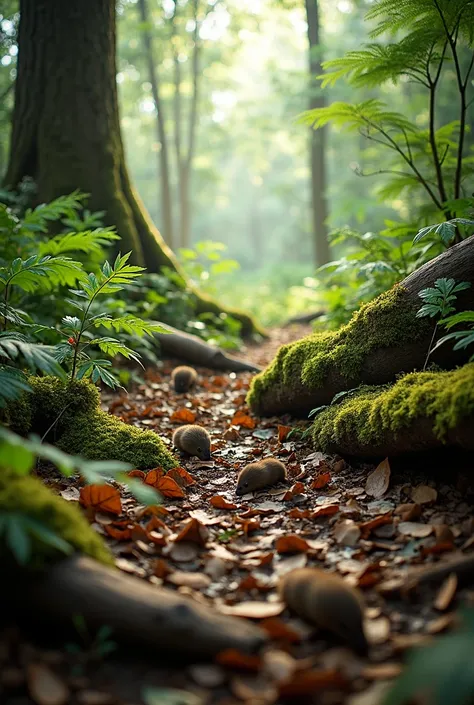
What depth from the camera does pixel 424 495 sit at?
2736 mm

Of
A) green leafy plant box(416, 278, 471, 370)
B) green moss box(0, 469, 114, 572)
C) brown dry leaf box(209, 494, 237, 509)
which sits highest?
green leafy plant box(416, 278, 471, 370)

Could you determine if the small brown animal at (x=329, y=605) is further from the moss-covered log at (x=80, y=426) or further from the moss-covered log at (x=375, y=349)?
the moss-covered log at (x=375, y=349)

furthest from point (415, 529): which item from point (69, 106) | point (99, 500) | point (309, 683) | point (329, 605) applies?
point (69, 106)

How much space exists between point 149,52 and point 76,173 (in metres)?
10.1

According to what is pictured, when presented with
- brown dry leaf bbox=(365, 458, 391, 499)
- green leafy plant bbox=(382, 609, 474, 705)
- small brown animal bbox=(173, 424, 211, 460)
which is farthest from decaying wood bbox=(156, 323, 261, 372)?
green leafy plant bbox=(382, 609, 474, 705)

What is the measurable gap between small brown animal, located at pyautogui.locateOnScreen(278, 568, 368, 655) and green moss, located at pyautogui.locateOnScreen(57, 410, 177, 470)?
1551mm

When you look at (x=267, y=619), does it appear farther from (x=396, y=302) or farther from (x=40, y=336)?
(x=40, y=336)

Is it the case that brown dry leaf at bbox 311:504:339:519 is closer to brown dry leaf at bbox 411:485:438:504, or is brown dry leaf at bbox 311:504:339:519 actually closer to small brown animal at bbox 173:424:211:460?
brown dry leaf at bbox 411:485:438:504

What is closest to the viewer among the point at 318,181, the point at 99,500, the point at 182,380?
the point at 99,500

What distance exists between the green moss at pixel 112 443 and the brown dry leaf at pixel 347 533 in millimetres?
1222

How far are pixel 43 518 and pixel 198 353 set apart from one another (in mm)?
4206

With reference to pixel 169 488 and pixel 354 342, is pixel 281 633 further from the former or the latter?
pixel 354 342

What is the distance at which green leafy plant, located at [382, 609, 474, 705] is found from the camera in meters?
1.26

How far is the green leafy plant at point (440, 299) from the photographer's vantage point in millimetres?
3102
